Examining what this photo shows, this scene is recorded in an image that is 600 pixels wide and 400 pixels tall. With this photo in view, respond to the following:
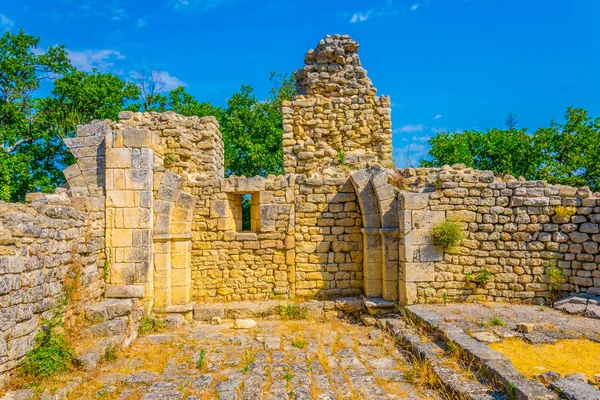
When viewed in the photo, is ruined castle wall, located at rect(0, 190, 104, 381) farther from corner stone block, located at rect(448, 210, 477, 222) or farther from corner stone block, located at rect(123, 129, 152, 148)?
corner stone block, located at rect(448, 210, 477, 222)

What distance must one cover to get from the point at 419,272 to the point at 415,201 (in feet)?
4.55

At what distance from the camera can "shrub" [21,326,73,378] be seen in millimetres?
4566

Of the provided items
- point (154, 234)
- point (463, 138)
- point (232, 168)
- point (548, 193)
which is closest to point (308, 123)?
point (154, 234)

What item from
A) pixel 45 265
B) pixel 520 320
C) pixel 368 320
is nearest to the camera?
pixel 45 265

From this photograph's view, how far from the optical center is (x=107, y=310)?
6.34 m

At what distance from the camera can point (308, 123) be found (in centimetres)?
924

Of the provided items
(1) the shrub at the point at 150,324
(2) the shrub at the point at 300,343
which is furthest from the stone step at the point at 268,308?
(2) the shrub at the point at 300,343

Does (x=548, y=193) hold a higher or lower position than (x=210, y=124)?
lower

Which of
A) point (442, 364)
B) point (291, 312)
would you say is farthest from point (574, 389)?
point (291, 312)

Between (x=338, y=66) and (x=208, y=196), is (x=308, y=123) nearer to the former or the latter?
(x=338, y=66)

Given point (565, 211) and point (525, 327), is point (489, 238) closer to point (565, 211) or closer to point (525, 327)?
point (565, 211)

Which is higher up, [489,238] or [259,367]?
[489,238]

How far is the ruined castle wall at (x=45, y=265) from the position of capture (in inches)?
172

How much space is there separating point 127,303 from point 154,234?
1.49 m
